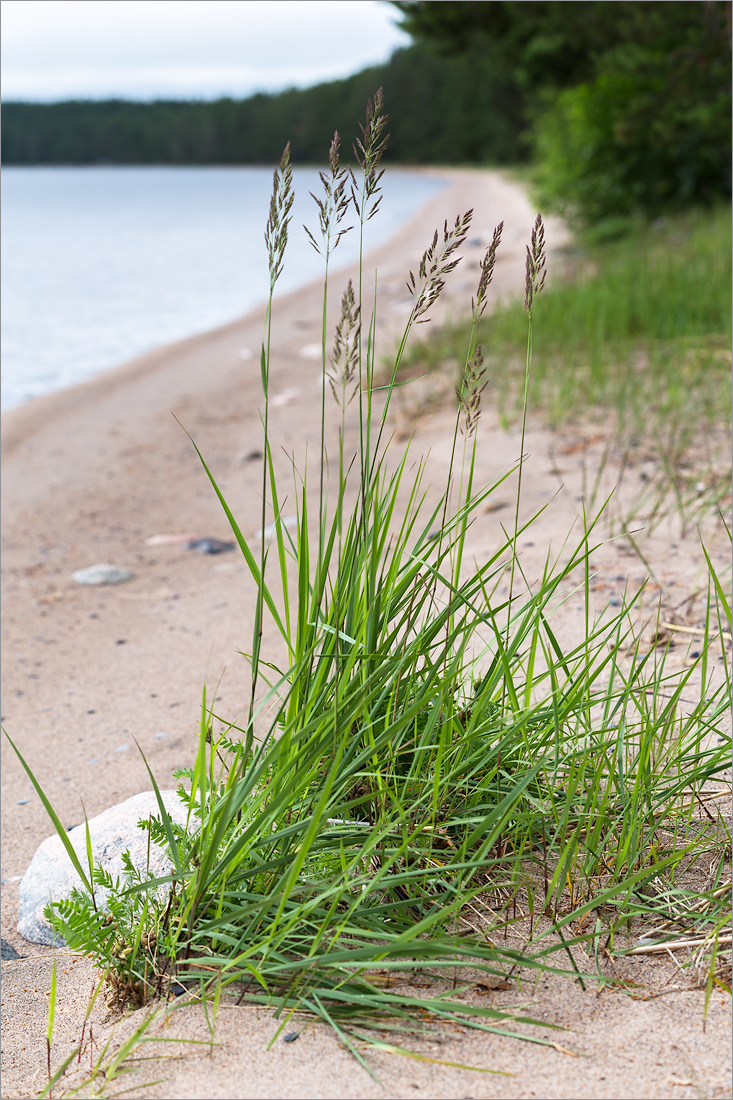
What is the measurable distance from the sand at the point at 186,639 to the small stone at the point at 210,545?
59mm

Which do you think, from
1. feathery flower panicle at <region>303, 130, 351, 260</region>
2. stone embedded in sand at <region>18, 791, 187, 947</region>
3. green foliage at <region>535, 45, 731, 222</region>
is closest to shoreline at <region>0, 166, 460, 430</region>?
green foliage at <region>535, 45, 731, 222</region>

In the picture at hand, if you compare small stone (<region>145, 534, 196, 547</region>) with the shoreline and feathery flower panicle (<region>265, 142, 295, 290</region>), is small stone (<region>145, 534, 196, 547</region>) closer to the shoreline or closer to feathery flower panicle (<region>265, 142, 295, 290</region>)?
the shoreline

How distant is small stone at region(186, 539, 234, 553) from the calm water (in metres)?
3.58

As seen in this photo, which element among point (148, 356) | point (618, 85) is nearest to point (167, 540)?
point (148, 356)

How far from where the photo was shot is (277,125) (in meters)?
63.3

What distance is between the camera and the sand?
44.9 inches

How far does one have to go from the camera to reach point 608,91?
42.7ft

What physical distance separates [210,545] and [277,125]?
2614 inches

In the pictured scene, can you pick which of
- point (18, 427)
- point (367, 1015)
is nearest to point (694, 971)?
point (367, 1015)

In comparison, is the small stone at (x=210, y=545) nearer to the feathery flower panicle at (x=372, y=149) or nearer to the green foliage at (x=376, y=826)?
the green foliage at (x=376, y=826)

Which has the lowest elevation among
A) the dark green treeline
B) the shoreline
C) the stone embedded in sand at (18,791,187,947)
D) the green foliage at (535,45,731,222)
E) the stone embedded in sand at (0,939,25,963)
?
the stone embedded in sand at (0,939,25,963)

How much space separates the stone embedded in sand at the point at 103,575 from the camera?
4.06m

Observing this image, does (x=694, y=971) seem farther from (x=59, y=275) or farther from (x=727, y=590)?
(x=59, y=275)

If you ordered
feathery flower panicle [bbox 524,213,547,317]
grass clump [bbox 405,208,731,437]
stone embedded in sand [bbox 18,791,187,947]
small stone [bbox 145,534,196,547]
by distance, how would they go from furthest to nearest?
grass clump [bbox 405,208,731,437] < small stone [bbox 145,534,196,547] < stone embedded in sand [bbox 18,791,187,947] < feathery flower panicle [bbox 524,213,547,317]
